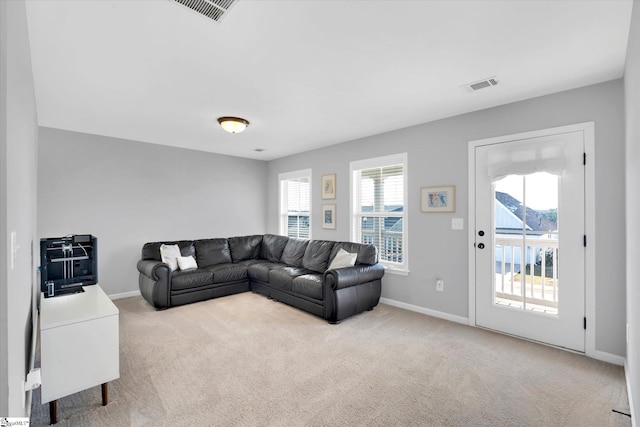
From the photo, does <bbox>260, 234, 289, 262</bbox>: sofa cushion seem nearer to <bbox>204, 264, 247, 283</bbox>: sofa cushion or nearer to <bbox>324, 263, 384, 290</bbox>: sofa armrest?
<bbox>204, 264, 247, 283</bbox>: sofa cushion

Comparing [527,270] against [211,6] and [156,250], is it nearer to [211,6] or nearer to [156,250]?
[211,6]

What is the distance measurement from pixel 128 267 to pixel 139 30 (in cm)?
396

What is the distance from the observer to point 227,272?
4785 millimetres

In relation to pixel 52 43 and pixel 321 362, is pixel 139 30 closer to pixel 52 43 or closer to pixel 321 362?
pixel 52 43

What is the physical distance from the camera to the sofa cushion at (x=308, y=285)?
375 centimetres

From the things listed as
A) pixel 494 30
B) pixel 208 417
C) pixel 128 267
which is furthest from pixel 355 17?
pixel 128 267

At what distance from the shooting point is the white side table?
1826 mm

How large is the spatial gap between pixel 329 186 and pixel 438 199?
77.5 inches

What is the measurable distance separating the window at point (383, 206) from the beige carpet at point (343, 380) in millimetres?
1162

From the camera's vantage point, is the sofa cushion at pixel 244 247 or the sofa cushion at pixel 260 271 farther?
the sofa cushion at pixel 244 247

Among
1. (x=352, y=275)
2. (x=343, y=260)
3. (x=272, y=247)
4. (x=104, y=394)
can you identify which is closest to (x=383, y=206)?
(x=343, y=260)

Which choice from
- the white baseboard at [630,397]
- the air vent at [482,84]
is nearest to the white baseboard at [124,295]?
the air vent at [482,84]

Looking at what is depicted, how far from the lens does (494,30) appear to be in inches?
77.4

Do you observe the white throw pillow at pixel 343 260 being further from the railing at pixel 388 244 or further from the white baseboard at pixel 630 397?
the white baseboard at pixel 630 397
